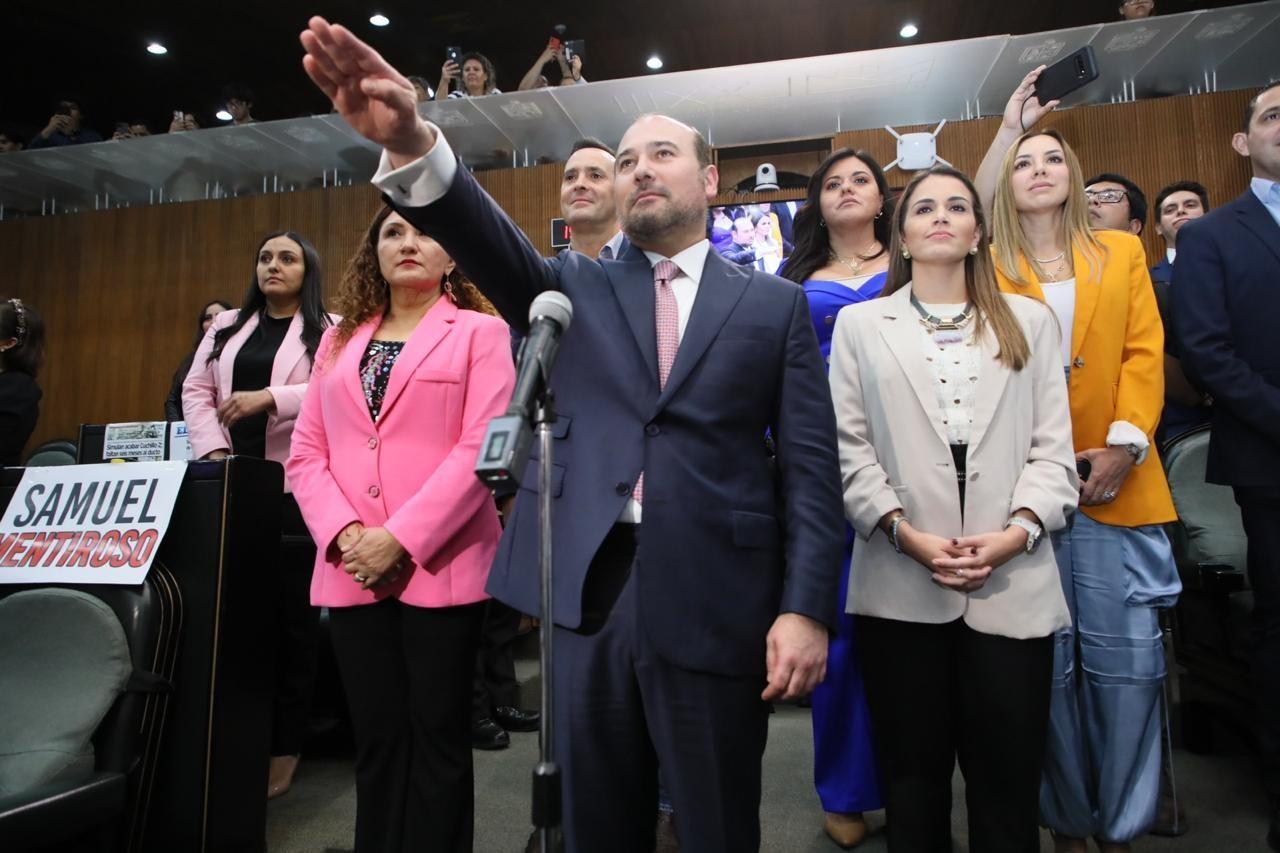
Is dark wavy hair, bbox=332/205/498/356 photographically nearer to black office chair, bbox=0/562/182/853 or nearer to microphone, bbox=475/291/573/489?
black office chair, bbox=0/562/182/853

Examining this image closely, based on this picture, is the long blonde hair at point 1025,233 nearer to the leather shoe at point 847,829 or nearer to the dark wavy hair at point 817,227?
the dark wavy hair at point 817,227

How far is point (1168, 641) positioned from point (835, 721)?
1983 mm

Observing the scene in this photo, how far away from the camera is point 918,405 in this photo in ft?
5.25

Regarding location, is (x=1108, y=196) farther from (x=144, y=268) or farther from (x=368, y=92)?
(x=144, y=268)

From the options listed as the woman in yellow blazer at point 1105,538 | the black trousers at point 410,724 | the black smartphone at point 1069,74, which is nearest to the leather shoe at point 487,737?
the black trousers at point 410,724

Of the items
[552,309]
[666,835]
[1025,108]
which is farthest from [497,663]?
[1025,108]

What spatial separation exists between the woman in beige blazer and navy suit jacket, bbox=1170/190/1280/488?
0.64 m

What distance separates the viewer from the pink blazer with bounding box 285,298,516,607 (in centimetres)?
162

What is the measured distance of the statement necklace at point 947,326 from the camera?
1677 millimetres

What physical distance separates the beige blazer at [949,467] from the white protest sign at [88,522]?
151cm

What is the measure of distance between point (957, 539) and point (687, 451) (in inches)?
23.3

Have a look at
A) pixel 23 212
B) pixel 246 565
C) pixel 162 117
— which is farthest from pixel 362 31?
pixel 246 565

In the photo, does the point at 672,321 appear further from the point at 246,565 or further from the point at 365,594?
the point at 246,565

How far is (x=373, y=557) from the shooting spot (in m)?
1.56
